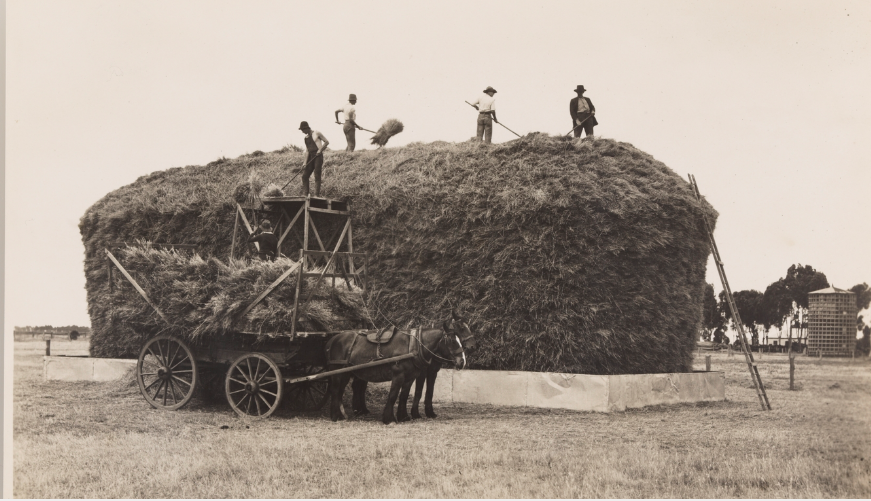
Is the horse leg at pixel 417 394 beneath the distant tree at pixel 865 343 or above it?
beneath

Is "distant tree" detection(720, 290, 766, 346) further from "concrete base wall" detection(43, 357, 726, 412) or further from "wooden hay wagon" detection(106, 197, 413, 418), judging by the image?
"wooden hay wagon" detection(106, 197, 413, 418)

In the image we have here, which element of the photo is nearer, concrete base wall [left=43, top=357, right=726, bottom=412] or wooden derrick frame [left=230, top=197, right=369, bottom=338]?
concrete base wall [left=43, top=357, right=726, bottom=412]

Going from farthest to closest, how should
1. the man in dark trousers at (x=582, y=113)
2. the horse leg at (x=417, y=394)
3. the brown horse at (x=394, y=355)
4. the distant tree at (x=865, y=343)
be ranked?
the man in dark trousers at (x=582, y=113) → the horse leg at (x=417, y=394) → the brown horse at (x=394, y=355) → the distant tree at (x=865, y=343)

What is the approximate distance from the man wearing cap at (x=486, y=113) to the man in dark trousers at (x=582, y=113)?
1713mm

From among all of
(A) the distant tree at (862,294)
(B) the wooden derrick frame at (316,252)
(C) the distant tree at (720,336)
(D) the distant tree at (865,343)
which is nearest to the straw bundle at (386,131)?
(B) the wooden derrick frame at (316,252)

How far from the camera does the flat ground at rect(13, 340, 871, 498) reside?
9.70m

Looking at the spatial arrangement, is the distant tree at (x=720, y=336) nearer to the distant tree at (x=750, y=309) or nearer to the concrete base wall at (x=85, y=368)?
the distant tree at (x=750, y=309)

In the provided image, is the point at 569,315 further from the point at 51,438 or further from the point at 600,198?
the point at 51,438

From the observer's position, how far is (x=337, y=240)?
18.5 meters

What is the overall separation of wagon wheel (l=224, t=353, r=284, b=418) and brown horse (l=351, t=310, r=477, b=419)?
4.55ft

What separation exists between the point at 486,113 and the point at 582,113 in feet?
6.89

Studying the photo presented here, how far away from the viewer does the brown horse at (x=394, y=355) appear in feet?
46.2

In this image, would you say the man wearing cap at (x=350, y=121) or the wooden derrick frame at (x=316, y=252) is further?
the man wearing cap at (x=350, y=121)

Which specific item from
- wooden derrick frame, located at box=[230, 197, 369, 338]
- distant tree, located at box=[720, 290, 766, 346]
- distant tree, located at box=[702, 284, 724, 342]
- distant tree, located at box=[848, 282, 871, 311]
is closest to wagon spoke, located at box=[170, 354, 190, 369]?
wooden derrick frame, located at box=[230, 197, 369, 338]
